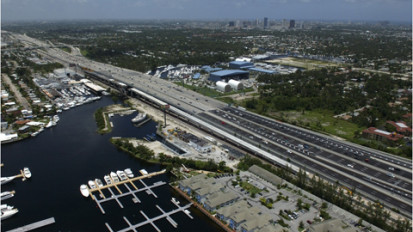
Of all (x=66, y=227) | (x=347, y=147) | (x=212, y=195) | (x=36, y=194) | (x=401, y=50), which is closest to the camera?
(x=66, y=227)

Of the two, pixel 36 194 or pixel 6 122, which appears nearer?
pixel 36 194

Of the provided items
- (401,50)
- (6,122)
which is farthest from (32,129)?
(401,50)

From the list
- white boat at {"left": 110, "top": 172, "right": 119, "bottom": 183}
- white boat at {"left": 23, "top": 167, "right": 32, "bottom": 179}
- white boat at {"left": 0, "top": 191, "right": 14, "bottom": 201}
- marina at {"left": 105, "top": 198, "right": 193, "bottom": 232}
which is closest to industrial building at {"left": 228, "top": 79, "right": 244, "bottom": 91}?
white boat at {"left": 110, "top": 172, "right": 119, "bottom": 183}

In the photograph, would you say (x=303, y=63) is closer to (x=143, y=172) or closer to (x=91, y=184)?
(x=143, y=172)

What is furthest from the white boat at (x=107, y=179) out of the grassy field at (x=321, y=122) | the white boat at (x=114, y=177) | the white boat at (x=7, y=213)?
the grassy field at (x=321, y=122)

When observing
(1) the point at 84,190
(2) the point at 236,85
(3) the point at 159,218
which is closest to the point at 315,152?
(3) the point at 159,218

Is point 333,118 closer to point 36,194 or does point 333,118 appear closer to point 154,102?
point 154,102

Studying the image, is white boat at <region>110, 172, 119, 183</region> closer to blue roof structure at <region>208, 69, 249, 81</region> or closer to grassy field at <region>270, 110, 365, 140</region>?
grassy field at <region>270, 110, 365, 140</region>
